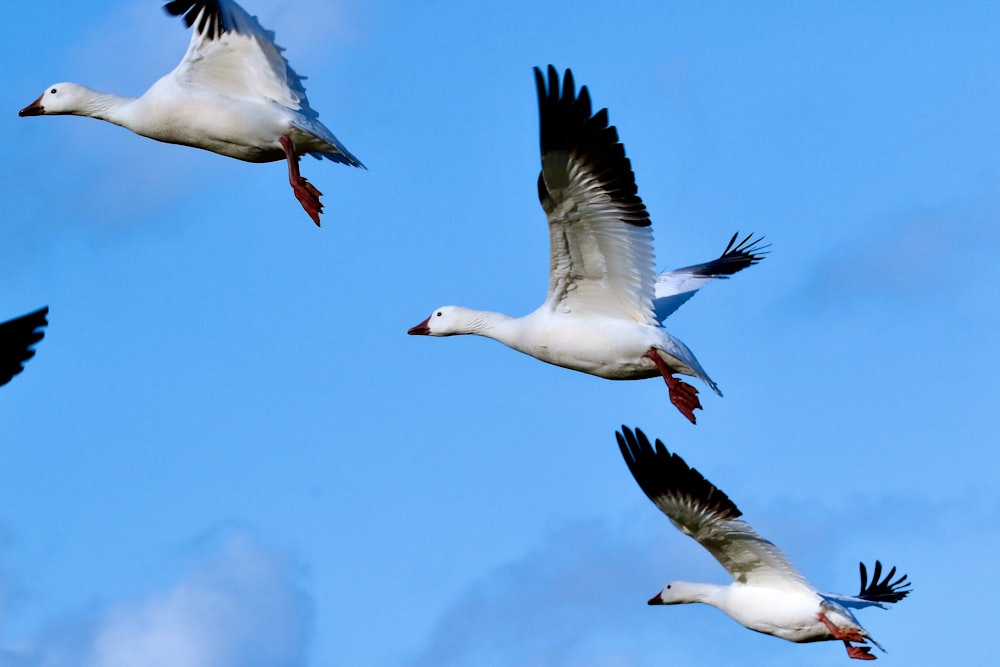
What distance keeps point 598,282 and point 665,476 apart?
4.50 feet

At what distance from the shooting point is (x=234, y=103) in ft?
42.4

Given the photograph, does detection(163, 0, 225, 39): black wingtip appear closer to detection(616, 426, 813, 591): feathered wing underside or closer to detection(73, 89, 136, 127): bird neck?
detection(73, 89, 136, 127): bird neck

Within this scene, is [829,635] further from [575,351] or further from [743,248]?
[743,248]

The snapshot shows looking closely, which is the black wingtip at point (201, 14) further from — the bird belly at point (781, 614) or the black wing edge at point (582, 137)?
the bird belly at point (781, 614)

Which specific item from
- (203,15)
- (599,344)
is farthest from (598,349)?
(203,15)

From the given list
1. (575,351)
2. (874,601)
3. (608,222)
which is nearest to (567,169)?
(608,222)

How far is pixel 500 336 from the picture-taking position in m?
13.0

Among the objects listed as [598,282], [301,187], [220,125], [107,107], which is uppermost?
[107,107]

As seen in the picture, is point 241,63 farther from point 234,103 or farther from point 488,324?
point 488,324

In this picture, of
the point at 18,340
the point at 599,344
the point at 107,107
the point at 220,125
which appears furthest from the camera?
the point at 107,107

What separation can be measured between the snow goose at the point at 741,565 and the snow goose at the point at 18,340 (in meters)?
3.74

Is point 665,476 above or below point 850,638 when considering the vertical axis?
above

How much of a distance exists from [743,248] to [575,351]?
4145 millimetres

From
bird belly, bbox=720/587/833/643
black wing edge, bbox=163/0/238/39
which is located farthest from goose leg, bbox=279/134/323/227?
bird belly, bbox=720/587/833/643
